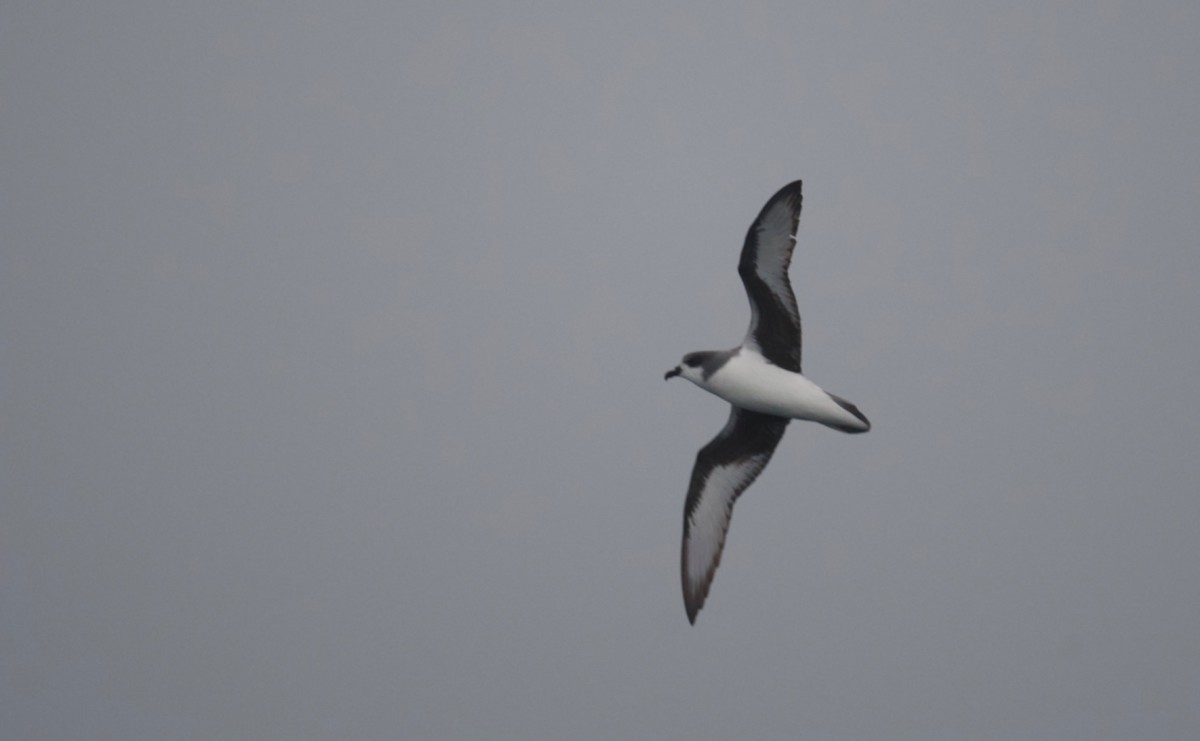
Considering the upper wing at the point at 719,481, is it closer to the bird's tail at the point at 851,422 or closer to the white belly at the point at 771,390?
the white belly at the point at 771,390

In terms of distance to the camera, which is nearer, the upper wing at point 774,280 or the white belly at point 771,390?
the upper wing at point 774,280

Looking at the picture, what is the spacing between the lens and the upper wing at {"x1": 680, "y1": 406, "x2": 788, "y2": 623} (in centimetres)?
Answer: 1673

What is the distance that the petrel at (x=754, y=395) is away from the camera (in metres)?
14.8

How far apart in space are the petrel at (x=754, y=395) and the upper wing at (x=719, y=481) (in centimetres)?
2

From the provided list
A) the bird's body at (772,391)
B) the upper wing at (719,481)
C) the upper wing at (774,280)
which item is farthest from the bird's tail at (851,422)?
the upper wing at (719,481)

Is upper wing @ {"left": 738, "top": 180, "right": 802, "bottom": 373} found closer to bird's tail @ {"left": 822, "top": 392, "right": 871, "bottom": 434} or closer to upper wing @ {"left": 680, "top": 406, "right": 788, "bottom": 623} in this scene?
bird's tail @ {"left": 822, "top": 392, "right": 871, "bottom": 434}

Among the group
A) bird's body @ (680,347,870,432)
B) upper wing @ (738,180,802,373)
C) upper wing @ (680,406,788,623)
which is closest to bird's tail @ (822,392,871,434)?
bird's body @ (680,347,870,432)

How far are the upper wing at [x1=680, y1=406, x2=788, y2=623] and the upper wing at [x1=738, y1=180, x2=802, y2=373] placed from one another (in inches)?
65.3

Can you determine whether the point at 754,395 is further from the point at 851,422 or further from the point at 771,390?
the point at 851,422

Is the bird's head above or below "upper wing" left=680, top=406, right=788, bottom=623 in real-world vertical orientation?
above

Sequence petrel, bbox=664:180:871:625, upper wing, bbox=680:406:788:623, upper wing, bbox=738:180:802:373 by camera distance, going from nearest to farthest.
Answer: upper wing, bbox=738:180:802:373, petrel, bbox=664:180:871:625, upper wing, bbox=680:406:788:623

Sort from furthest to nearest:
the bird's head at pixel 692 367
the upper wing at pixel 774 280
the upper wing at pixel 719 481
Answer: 1. the upper wing at pixel 719 481
2. the bird's head at pixel 692 367
3. the upper wing at pixel 774 280

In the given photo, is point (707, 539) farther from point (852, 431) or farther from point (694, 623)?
point (852, 431)

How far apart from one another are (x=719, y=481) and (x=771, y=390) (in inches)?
100
